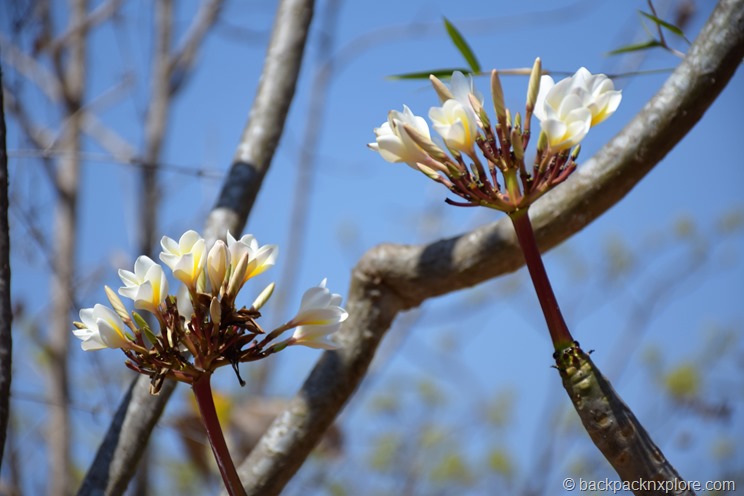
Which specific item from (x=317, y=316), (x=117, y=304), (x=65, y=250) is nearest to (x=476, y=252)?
(x=317, y=316)

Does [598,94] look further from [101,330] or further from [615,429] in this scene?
[101,330]

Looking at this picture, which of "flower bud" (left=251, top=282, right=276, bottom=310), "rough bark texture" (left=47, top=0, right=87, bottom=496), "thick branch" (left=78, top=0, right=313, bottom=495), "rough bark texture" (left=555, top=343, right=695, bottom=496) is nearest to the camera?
"rough bark texture" (left=555, top=343, right=695, bottom=496)

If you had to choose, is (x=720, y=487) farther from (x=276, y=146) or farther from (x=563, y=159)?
(x=276, y=146)

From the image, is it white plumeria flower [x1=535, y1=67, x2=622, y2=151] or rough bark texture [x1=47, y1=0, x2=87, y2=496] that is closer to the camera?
white plumeria flower [x1=535, y1=67, x2=622, y2=151]

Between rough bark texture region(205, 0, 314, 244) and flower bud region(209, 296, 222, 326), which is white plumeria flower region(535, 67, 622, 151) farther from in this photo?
rough bark texture region(205, 0, 314, 244)

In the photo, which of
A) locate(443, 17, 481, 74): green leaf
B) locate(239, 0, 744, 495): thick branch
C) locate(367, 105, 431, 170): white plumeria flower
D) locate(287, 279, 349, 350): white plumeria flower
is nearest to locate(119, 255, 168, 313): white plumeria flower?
locate(287, 279, 349, 350): white plumeria flower

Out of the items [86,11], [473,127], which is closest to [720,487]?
[473,127]

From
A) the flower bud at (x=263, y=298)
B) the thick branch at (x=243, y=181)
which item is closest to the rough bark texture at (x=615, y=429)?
the flower bud at (x=263, y=298)
